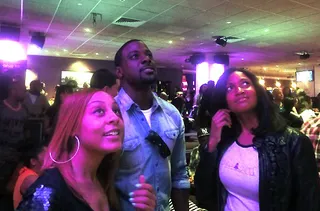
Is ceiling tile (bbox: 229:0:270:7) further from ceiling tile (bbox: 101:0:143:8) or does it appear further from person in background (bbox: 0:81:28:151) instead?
person in background (bbox: 0:81:28:151)

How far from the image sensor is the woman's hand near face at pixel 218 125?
159cm

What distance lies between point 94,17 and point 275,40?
5555 mm

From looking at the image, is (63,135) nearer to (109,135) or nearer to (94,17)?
(109,135)

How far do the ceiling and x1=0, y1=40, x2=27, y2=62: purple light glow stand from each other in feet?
1.75

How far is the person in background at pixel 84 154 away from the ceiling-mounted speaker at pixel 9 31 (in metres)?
8.03

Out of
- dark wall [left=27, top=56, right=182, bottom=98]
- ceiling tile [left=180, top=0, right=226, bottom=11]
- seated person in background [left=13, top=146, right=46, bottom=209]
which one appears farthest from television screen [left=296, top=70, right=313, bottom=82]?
seated person in background [left=13, top=146, right=46, bottom=209]

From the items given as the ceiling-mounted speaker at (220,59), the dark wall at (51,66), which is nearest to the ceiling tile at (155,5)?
the ceiling-mounted speaker at (220,59)

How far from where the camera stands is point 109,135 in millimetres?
1078

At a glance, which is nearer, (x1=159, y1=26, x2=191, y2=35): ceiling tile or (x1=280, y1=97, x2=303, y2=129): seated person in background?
(x1=280, y1=97, x2=303, y2=129): seated person in background

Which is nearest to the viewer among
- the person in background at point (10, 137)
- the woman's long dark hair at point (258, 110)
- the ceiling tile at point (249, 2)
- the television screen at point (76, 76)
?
the woman's long dark hair at point (258, 110)

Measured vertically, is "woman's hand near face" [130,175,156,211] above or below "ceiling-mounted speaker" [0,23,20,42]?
below

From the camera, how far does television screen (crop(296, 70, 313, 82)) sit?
16109 millimetres

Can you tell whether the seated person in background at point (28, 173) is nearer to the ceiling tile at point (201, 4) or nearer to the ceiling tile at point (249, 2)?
the ceiling tile at point (201, 4)

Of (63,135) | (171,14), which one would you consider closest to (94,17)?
(171,14)
